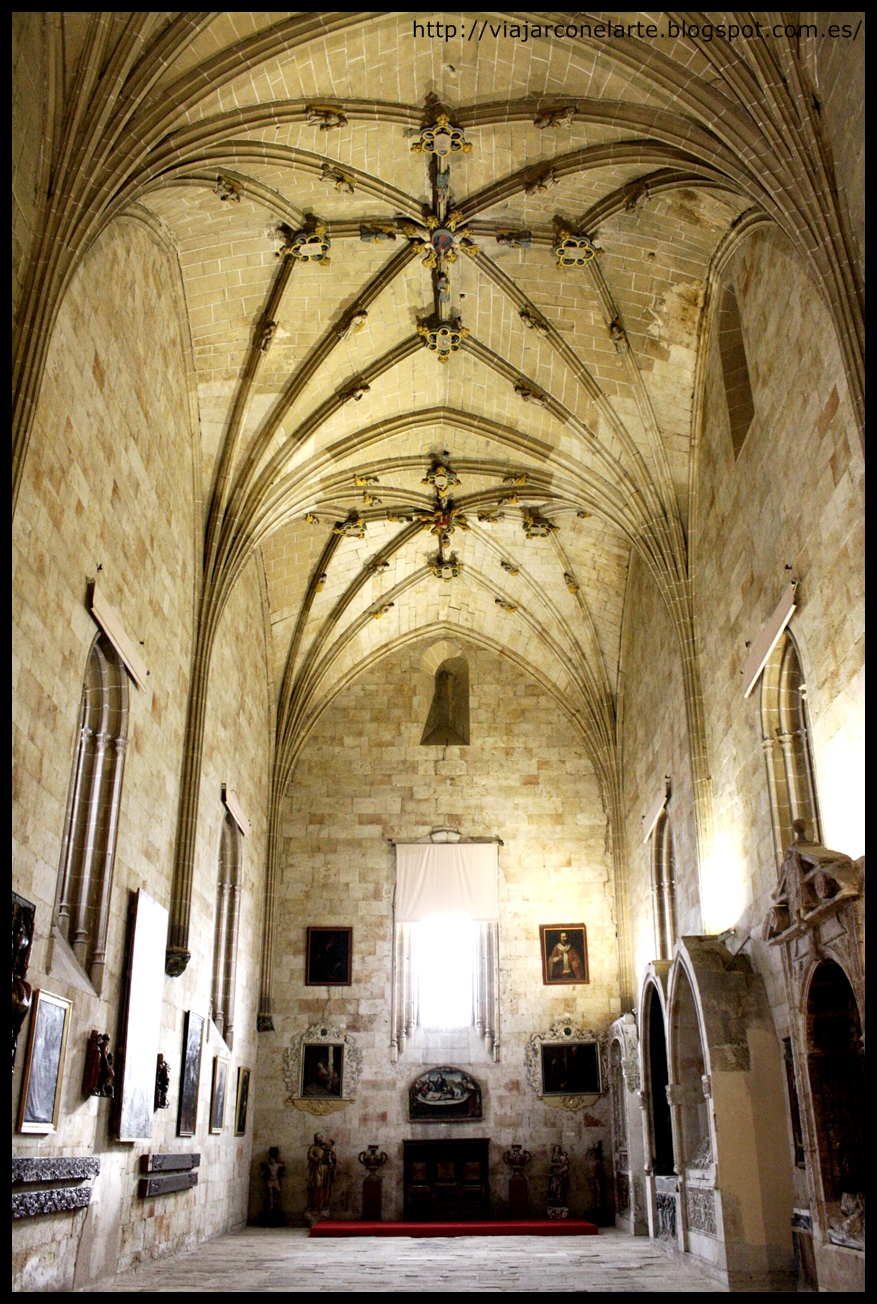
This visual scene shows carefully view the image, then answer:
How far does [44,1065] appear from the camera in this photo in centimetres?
861

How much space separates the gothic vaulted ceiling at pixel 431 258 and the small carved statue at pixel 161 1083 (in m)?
5.08

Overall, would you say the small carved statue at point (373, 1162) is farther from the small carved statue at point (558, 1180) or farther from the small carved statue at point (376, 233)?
the small carved statue at point (376, 233)

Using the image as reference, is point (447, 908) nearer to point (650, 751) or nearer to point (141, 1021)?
point (650, 751)

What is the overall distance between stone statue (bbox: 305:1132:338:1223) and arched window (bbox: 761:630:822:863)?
10.9 m

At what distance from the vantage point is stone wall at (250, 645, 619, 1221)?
18.3m

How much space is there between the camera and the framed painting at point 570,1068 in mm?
18469

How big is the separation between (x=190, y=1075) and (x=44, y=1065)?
5.12 meters

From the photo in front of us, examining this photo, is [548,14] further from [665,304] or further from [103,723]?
[103,723]

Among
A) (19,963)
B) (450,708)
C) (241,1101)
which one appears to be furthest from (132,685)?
(450,708)

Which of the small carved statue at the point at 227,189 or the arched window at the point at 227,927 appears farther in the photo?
the arched window at the point at 227,927

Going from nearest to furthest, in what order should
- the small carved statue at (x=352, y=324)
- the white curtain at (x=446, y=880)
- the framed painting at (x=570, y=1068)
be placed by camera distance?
the small carved statue at (x=352, y=324)
the framed painting at (x=570, y=1068)
the white curtain at (x=446, y=880)

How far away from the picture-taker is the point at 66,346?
9.23 m

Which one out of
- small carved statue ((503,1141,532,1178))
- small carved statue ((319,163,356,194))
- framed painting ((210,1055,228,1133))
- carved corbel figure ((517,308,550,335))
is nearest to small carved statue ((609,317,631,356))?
carved corbel figure ((517,308,550,335))

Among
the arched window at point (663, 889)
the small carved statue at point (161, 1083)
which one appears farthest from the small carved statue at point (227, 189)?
the arched window at point (663, 889)
